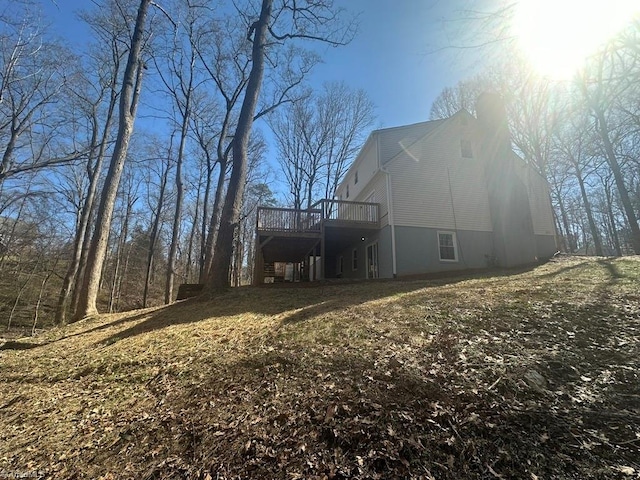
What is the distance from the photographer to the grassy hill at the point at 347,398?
223cm

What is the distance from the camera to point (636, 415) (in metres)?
2.48

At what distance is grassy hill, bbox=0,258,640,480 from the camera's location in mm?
2230

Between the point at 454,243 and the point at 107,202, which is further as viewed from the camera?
the point at 454,243

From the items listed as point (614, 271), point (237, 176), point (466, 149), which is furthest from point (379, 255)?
point (614, 271)

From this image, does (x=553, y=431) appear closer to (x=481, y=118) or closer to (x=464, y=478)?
(x=464, y=478)

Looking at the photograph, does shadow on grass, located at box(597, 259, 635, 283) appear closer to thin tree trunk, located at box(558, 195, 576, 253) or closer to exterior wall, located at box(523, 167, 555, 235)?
exterior wall, located at box(523, 167, 555, 235)

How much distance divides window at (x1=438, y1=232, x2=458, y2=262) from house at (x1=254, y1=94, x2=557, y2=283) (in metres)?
0.04

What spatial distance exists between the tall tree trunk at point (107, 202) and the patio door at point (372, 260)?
403 inches

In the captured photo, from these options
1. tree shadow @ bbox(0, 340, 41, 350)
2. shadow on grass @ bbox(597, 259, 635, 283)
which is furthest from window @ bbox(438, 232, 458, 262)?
tree shadow @ bbox(0, 340, 41, 350)

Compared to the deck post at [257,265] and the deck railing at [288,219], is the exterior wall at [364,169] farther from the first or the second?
the deck post at [257,265]

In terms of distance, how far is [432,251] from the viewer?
13.0m

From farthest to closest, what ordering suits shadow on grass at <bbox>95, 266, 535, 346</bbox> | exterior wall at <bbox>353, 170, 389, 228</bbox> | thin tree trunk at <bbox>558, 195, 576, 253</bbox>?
1. thin tree trunk at <bbox>558, 195, 576, 253</bbox>
2. exterior wall at <bbox>353, 170, 389, 228</bbox>
3. shadow on grass at <bbox>95, 266, 535, 346</bbox>

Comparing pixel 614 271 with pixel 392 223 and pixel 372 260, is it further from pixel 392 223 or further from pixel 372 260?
pixel 372 260

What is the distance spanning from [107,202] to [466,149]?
1477 cm
